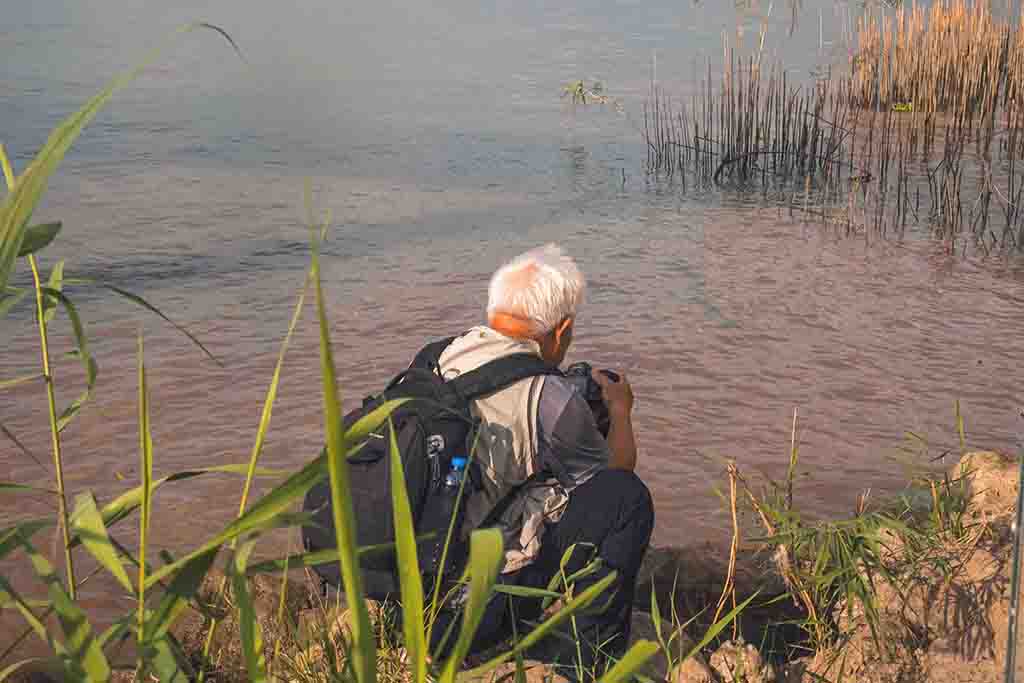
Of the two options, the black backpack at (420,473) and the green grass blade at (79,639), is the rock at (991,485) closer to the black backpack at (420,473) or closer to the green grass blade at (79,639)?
the black backpack at (420,473)

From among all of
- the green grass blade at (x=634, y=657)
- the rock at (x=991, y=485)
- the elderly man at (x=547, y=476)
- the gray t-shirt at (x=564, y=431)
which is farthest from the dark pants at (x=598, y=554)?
the green grass blade at (x=634, y=657)

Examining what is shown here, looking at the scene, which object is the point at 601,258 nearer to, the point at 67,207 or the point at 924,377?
the point at 924,377

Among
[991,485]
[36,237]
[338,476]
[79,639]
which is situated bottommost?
[991,485]

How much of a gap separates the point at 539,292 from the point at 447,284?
16.4 ft

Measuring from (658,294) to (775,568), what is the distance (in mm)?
4419

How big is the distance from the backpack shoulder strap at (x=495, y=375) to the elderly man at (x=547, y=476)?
3cm

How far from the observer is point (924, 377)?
6.22 m

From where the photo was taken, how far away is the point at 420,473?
2.78 meters

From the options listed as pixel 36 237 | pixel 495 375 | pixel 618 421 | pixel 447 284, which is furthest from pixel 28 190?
pixel 447 284

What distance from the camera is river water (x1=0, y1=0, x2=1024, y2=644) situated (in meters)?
5.31

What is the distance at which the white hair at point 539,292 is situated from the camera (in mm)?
3109

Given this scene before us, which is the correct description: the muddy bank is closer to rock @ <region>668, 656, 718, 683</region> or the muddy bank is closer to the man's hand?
rock @ <region>668, 656, 718, 683</region>

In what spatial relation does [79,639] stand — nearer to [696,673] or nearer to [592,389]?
[696,673]

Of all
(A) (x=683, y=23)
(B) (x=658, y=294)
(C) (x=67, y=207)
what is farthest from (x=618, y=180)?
(A) (x=683, y=23)
